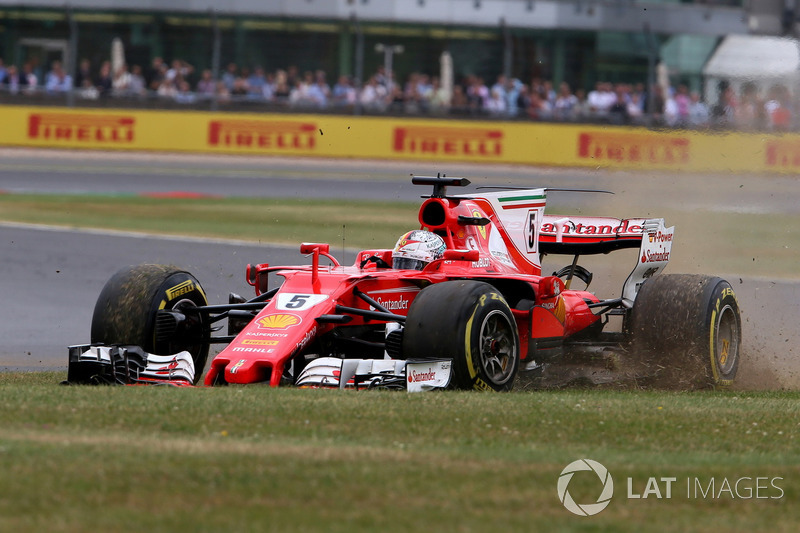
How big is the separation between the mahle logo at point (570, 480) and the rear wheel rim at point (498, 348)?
101 inches

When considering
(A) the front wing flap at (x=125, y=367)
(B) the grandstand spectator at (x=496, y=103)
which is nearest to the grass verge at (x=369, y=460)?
(A) the front wing flap at (x=125, y=367)

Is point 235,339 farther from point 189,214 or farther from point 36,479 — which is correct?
point 189,214

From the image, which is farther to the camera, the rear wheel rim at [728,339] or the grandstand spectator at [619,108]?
the grandstand spectator at [619,108]

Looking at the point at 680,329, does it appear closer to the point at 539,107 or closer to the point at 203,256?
the point at 203,256

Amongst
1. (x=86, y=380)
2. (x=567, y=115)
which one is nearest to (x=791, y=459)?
(x=86, y=380)

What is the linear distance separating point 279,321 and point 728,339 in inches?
172

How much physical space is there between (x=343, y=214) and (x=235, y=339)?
13.7 m

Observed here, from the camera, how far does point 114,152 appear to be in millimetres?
29188

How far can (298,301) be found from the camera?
28.1 ft

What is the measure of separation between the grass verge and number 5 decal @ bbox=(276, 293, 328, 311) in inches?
40.6

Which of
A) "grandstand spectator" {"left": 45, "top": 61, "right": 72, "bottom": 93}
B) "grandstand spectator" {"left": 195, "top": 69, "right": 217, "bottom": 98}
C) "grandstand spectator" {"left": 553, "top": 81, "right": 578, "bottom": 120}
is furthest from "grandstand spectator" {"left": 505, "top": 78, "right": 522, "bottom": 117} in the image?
"grandstand spectator" {"left": 45, "top": 61, "right": 72, "bottom": 93}

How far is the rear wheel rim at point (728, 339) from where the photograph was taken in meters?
10.3

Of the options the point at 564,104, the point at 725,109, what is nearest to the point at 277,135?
the point at 564,104

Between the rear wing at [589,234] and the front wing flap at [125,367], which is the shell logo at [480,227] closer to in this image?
the rear wing at [589,234]
